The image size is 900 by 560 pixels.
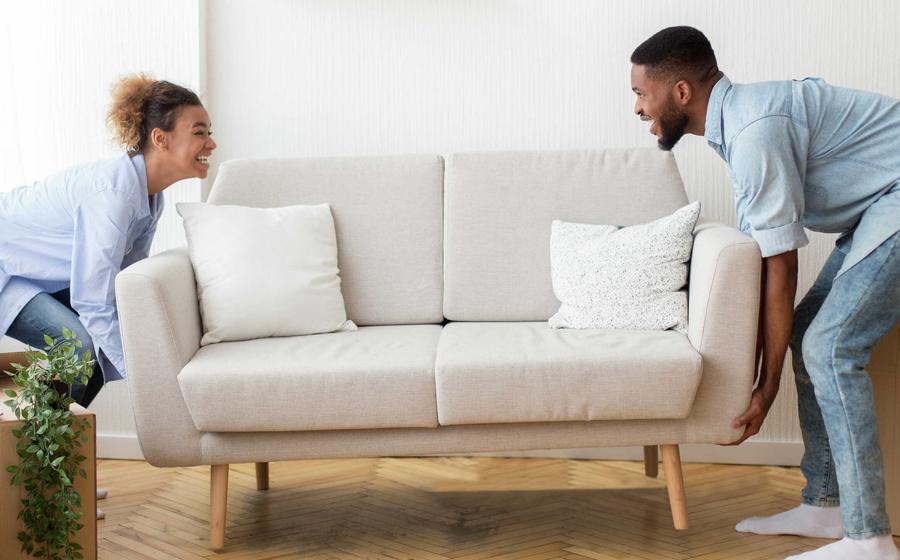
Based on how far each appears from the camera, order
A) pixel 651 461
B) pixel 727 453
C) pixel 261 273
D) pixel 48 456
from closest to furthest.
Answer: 1. pixel 48 456
2. pixel 261 273
3. pixel 651 461
4. pixel 727 453

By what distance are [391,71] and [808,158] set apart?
1.40m

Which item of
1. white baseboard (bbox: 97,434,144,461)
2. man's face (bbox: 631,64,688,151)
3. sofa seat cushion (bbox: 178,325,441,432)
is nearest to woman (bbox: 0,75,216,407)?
sofa seat cushion (bbox: 178,325,441,432)

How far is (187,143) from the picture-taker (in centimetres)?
244

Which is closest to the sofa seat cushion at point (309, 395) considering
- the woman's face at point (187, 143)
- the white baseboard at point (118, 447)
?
the woman's face at point (187, 143)

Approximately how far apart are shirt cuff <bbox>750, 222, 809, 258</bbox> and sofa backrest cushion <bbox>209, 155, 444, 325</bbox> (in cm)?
94

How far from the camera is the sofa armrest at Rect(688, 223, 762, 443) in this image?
199 cm

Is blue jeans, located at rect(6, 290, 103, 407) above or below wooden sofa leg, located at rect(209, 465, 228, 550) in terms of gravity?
above

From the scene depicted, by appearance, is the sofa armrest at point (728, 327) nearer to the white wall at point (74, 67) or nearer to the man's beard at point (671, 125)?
the man's beard at point (671, 125)

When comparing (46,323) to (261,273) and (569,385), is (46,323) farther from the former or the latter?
(569,385)

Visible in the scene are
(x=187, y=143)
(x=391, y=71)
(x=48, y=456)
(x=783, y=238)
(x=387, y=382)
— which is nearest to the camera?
(x=48, y=456)

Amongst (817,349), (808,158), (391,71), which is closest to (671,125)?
(808,158)

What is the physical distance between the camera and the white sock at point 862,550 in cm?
190

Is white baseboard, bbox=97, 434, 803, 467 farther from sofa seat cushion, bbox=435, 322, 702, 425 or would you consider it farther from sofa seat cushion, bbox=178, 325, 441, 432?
sofa seat cushion, bbox=178, 325, 441, 432

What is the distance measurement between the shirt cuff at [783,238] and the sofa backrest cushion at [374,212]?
94cm
